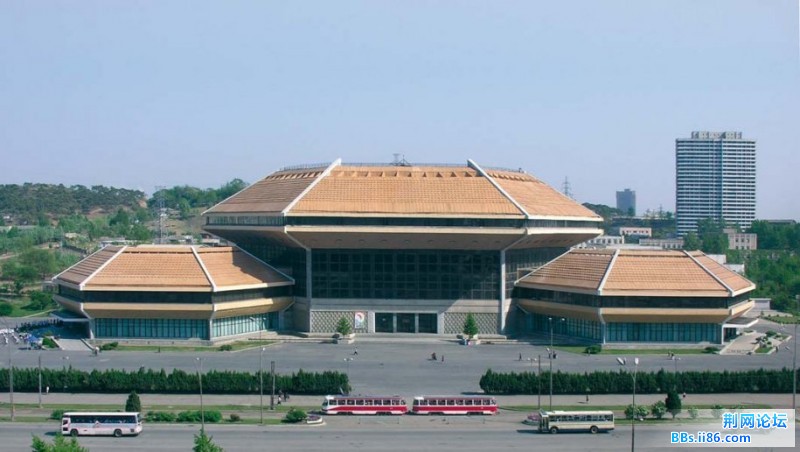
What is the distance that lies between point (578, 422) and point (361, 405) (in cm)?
1467

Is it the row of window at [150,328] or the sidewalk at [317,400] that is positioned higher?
the row of window at [150,328]

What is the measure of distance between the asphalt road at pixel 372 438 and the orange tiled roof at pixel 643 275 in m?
34.1

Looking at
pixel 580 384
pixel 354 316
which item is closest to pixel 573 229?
pixel 354 316

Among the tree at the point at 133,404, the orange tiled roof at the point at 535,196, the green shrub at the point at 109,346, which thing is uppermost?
the orange tiled roof at the point at 535,196

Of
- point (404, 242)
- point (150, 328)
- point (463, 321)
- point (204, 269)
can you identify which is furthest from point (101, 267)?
point (463, 321)

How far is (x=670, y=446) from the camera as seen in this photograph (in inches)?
2178

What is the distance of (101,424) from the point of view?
194 feet

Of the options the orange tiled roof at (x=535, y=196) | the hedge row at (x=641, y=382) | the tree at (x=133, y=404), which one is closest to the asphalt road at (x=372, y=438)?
the tree at (x=133, y=404)

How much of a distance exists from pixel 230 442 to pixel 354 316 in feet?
149

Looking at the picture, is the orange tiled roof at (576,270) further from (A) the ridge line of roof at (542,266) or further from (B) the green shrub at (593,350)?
(B) the green shrub at (593,350)

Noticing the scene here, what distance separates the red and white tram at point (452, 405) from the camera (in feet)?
213

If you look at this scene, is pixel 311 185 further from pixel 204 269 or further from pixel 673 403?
pixel 673 403

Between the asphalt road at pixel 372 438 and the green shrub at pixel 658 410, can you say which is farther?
the green shrub at pixel 658 410

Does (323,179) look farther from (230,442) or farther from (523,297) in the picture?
(230,442)
